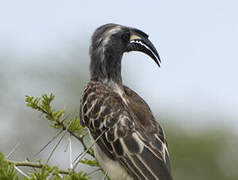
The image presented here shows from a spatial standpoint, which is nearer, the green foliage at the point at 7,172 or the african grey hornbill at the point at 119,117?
the green foliage at the point at 7,172

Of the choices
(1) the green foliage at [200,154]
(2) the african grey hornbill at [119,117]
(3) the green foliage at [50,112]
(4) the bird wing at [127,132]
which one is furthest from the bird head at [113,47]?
(1) the green foliage at [200,154]

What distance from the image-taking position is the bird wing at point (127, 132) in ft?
17.2

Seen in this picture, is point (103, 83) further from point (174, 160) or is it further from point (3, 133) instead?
point (3, 133)

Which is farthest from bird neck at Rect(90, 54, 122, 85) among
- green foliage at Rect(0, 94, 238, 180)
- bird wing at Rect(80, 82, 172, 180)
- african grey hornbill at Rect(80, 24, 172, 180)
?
green foliage at Rect(0, 94, 238, 180)

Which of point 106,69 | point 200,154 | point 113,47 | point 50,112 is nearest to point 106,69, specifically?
point 106,69

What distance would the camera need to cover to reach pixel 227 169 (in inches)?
915

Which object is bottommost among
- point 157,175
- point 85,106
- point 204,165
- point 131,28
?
point 204,165

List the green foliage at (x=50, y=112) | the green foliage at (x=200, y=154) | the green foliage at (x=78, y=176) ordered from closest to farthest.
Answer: the green foliage at (x=78, y=176) → the green foliage at (x=50, y=112) → the green foliage at (x=200, y=154)

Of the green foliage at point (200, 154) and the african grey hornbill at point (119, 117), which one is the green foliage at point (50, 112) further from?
the green foliage at point (200, 154)

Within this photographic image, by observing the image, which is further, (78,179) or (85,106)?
(85,106)

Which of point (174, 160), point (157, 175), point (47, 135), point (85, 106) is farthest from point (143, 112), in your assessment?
point (47, 135)

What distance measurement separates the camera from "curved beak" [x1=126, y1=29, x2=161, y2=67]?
258 inches

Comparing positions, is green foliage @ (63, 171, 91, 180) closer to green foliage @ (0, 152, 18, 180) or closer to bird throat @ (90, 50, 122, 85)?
green foliage @ (0, 152, 18, 180)

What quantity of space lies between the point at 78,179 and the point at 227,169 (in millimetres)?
19858
